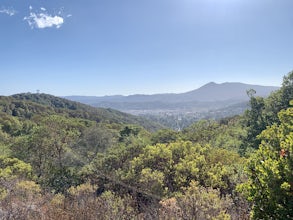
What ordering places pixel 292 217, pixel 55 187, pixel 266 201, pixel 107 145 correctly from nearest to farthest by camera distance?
pixel 292 217
pixel 266 201
pixel 55 187
pixel 107 145

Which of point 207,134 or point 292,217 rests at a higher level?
point 292,217

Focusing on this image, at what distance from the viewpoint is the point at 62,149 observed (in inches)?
1096

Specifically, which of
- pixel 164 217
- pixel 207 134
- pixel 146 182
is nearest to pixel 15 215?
pixel 164 217

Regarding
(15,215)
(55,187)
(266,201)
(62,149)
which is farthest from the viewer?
(62,149)

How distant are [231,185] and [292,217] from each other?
29.3ft

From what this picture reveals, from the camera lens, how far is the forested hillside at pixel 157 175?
264 inches

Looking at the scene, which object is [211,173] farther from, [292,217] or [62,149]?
[62,149]

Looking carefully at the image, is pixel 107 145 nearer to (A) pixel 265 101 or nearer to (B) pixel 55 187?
(B) pixel 55 187

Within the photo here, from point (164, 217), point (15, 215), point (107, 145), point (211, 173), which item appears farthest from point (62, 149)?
point (164, 217)

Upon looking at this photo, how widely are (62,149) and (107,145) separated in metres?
5.86

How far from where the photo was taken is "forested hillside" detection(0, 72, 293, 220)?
264 inches

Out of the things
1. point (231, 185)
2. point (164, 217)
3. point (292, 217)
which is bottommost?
point (231, 185)

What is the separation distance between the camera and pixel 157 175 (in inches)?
575

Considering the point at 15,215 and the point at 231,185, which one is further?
the point at 231,185
